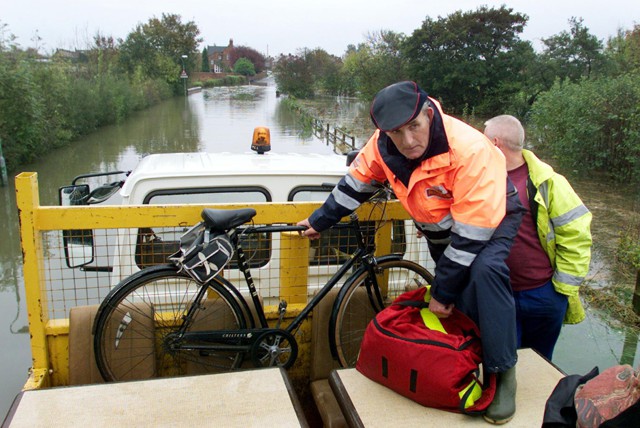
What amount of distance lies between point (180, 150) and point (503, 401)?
18.7 meters

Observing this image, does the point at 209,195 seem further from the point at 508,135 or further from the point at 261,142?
the point at 508,135

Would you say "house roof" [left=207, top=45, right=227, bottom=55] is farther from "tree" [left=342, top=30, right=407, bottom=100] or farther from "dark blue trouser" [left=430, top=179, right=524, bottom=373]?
"dark blue trouser" [left=430, top=179, right=524, bottom=373]

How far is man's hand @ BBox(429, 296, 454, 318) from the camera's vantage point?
2535 mm

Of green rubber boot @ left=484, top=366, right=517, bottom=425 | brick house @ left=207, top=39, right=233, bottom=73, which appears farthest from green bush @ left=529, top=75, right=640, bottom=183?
brick house @ left=207, top=39, right=233, bottom=73

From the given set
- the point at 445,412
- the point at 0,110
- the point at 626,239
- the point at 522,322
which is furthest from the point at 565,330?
the point at 0,110

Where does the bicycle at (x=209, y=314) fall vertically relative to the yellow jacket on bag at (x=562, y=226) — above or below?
below

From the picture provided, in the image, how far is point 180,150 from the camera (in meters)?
19.8

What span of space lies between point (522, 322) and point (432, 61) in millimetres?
32115

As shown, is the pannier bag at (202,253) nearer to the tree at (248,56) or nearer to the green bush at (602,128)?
the green bush at (602,128)

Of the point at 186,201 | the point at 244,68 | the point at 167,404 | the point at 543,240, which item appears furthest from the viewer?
the point at 244,68

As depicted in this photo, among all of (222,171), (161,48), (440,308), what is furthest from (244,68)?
(440,308)

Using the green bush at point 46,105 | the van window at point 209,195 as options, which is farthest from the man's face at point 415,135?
the green bush at point 46,105

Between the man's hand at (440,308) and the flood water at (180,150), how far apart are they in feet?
8.85

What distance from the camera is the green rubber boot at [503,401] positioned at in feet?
7.61
